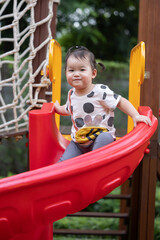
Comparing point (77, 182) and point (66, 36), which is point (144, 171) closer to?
point (77, 182)

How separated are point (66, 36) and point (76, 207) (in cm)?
539

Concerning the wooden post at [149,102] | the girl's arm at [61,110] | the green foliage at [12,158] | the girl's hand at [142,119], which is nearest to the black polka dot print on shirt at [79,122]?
the girl's arm at [61,110]

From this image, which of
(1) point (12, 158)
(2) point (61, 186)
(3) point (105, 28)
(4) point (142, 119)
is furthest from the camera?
(3) point (105, 28)

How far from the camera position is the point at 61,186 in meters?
1.03

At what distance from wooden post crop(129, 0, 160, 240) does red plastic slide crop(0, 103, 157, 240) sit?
66 cm

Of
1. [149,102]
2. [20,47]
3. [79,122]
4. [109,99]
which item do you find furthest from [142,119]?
[20,47]

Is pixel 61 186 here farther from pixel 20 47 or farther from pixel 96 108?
pixel 20 47

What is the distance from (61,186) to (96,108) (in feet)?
1.61

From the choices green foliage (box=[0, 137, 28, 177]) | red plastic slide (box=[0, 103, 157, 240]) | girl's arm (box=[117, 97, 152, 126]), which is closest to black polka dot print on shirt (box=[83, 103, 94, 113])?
girl's arm (box=[117, 97, 152, 126])

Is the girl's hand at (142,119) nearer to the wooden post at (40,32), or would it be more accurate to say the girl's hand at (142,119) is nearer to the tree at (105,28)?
the wooden post at (40,32)

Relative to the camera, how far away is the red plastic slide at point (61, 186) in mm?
989

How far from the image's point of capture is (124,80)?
195 inches

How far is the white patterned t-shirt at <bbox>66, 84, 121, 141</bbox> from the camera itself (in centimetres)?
141

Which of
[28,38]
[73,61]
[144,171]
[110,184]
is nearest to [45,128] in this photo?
[73,61]
